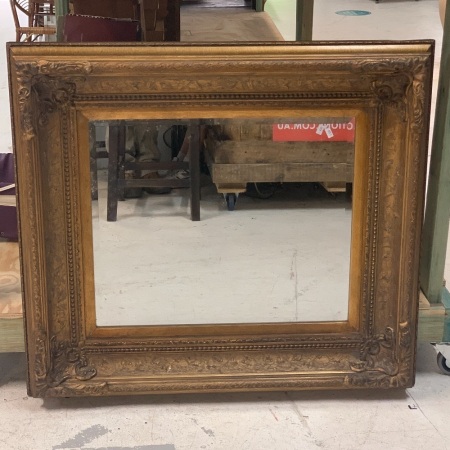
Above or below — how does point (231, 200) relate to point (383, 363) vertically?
above

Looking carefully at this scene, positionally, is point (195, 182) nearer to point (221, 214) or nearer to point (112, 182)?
point (221, 214)

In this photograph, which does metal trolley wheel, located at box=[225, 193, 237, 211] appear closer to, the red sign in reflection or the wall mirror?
the wall mirror

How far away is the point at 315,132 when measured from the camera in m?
1.91

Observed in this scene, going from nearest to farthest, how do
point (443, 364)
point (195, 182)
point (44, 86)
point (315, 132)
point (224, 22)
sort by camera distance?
point (44, 86)
point (315, 132)
point (195, 182)
point (443, 364)
point (224, 22)

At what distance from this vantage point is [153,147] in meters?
1.98

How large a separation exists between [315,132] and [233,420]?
72cm

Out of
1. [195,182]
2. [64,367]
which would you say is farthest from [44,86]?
[64,367]

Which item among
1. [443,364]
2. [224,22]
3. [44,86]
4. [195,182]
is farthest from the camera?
[224,22]

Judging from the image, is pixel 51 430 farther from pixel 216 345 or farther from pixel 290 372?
pixel 290 372

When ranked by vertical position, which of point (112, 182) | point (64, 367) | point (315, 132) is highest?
point (315, 132)

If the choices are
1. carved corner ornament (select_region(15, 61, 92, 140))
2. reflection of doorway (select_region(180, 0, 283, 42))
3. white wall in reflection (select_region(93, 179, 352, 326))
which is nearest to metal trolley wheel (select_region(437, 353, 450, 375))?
white wall in reflection (select_region(93, 179, 352, 326))

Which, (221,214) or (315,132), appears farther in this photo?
(221,214)

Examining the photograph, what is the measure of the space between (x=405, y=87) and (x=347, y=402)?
2.60 ft

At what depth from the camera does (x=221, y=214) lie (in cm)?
205
